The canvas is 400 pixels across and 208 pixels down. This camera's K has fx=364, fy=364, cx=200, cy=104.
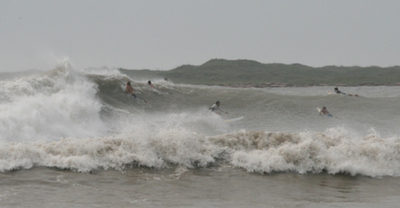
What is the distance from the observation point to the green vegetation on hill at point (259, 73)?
200 ft

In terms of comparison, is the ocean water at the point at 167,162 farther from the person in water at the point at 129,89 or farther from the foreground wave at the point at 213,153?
the person in water at the point at 129,89

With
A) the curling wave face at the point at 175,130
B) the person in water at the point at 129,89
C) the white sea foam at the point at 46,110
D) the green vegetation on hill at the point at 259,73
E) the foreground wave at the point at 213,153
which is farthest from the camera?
the green vegetation on hill at the point at 259,73

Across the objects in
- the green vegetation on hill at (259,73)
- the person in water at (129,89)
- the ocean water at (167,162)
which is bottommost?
the ocean water at (167,162)

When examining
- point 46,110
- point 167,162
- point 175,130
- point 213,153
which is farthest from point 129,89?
point 167,162

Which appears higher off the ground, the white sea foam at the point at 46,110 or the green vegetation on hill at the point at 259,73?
the green vegetation on hill at the point at 259,73

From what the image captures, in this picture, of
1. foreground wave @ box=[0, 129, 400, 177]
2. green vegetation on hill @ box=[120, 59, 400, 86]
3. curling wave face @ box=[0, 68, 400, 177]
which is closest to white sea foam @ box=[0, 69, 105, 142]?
curling wave face @ box=[0, 68, 400, 177]

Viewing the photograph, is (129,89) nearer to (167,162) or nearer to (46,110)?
(46,110)

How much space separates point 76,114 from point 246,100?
33.6 ft

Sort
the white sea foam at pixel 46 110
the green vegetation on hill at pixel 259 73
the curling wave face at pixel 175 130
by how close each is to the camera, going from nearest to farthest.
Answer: the curling wave face at pixel 175 130 → the white sea foam at pixel 46 110 → the green vegetation on hill at pixel 259 73

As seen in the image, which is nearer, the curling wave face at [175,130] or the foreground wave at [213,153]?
the foreground wave at [213,153]

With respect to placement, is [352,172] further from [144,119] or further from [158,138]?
[144,119]

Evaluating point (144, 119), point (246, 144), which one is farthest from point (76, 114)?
point (246, 144)

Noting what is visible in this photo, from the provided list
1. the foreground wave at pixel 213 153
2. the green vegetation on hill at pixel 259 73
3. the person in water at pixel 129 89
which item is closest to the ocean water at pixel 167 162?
the foreground wave at pixel 213 153

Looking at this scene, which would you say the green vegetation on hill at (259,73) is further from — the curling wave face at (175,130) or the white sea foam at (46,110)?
the white sea foam at (46,110)
